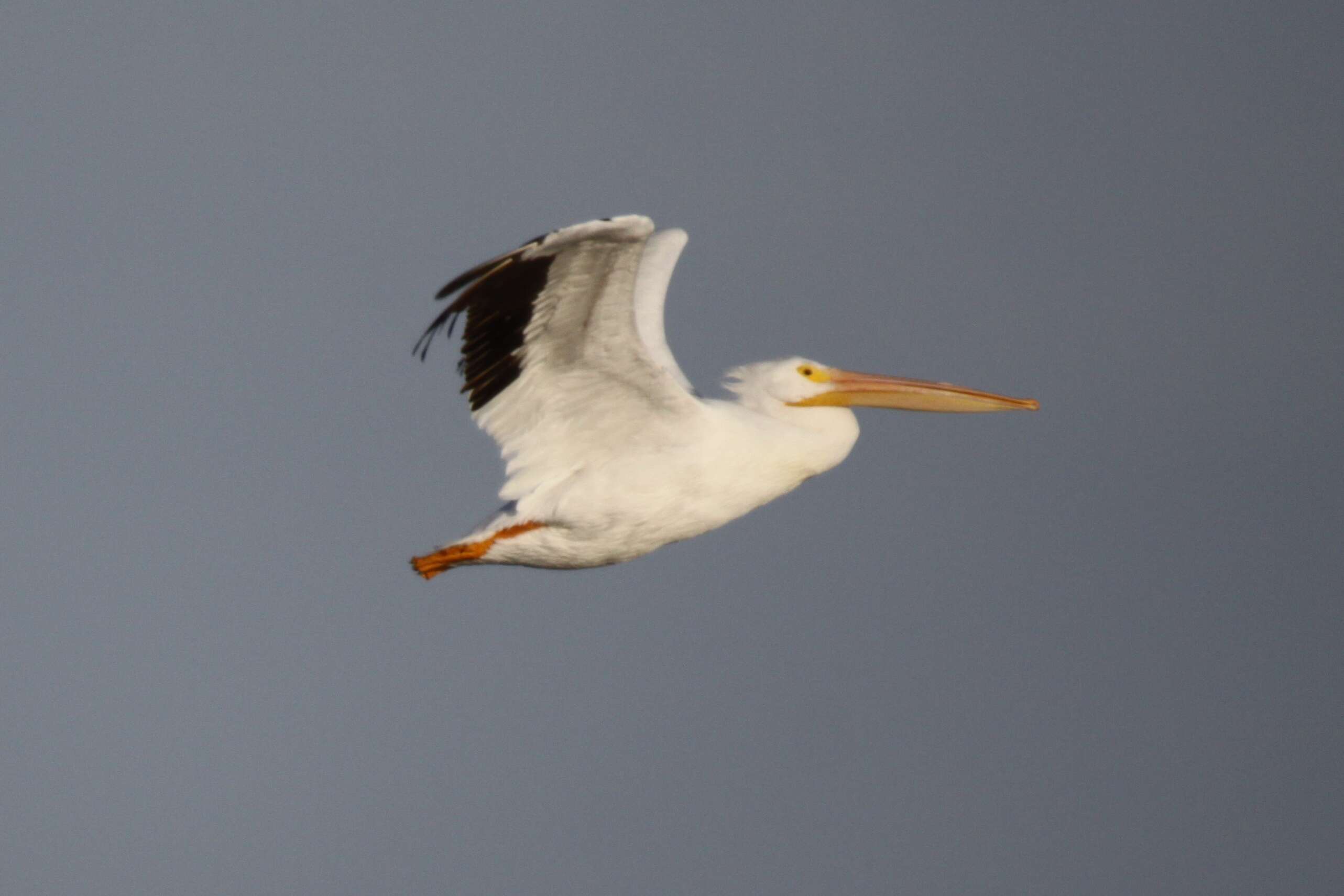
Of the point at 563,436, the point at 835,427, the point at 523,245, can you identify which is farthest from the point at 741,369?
the point at 523,245

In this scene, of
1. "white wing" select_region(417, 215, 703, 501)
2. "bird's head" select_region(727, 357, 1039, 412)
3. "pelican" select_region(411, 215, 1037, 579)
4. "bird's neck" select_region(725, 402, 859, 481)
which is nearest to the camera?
"white wing" select_region(417, 215, 703, 501)

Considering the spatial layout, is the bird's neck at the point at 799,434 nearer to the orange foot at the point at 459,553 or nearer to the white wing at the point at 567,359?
the white wing at the point at 567,359

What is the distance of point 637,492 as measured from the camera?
10.9 m

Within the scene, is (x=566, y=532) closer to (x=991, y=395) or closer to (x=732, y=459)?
(x=732, y=459)

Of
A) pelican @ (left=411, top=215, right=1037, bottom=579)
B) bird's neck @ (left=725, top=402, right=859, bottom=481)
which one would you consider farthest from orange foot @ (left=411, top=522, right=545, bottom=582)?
bird's neck @ (left=725, top=402, right=859, bottom=481)

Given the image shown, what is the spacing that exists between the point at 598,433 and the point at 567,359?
549mm

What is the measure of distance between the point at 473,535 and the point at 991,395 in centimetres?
333

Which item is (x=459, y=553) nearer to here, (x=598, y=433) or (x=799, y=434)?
(x=598, y=433)

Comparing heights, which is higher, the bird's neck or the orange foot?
the bird's neck

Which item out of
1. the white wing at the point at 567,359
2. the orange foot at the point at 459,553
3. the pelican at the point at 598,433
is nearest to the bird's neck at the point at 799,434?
the pelican at the point at 598,433

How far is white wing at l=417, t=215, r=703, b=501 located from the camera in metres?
9.86

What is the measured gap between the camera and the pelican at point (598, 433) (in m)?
10.3

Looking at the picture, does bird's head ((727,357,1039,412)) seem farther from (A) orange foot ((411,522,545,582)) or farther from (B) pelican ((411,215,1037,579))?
(A) orange foot ((411,522,545,582))

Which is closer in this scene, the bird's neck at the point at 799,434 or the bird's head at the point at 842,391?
the bird's neck at the point at 799,434
